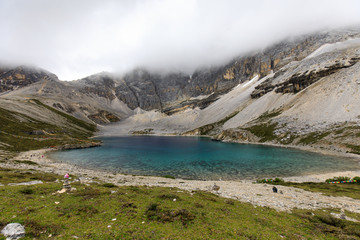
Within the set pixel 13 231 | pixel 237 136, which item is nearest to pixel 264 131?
pixel 237 136

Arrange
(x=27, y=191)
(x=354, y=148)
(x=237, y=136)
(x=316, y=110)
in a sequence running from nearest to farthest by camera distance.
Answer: (x=27, y=191)
(x=354, y=148)
(x=316, y=110)
(x=237, y=136)

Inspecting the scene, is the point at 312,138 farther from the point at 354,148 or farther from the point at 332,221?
the point at 332,221

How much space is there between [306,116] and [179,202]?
120 m

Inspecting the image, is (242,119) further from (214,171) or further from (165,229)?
(165,229)

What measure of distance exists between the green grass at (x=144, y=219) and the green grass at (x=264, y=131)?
98942mm

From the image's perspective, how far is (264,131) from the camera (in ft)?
378

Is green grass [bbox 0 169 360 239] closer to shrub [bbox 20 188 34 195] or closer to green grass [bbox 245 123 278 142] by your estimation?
shrub [bbox 20 188 34 195]

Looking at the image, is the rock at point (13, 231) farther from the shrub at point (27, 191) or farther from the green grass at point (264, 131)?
the green grass at point (264, 131)

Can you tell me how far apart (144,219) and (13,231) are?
6584 millimetres

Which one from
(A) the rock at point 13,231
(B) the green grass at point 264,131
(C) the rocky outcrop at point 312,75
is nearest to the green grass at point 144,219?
(A) the rock at point 13,231

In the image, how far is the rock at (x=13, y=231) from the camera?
7765 millimetres

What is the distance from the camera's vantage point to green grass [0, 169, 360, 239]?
9.32 meters

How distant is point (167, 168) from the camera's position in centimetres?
5034

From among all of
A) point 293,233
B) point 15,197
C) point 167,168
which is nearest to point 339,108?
point 167,168
